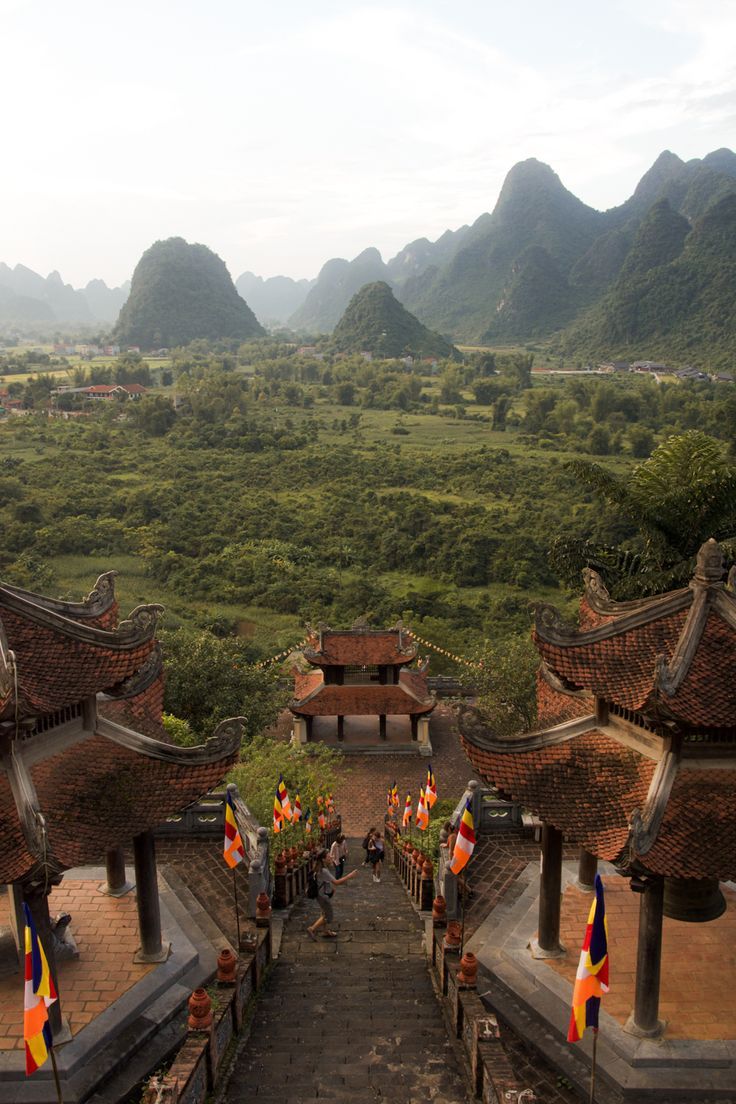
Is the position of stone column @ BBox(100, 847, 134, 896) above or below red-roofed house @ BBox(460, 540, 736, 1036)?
below

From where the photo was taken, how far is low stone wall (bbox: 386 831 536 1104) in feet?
27.9

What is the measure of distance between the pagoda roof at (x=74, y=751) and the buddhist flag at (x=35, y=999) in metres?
0.94

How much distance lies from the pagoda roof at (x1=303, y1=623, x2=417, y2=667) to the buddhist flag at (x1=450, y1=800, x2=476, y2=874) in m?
14.6

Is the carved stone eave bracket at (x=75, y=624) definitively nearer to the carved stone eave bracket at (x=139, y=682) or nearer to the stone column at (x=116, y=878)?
the carved stone eave bracket at (x=139, y=682)

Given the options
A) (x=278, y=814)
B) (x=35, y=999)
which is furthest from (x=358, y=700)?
(x=35, y=999)

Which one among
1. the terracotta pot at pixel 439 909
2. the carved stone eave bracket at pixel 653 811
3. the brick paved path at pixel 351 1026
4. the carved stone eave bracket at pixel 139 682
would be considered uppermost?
the carved stone eave bracket at pixel 139 682

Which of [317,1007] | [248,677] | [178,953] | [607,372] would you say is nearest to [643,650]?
[317,1007]

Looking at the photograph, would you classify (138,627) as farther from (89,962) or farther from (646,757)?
(646,757)

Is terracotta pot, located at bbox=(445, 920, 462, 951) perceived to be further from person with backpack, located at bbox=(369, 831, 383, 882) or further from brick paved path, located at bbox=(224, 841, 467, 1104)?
person with backpack, located at bbox=(369, 831, 383, 882)

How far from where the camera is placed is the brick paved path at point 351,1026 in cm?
912

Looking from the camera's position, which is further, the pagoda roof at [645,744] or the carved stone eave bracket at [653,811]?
the pagoda roof at [645,744]

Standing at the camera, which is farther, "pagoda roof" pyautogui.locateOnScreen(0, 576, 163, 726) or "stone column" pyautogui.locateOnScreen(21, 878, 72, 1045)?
"pagoda roof" pyautogui.locateOnScreen(0, 576, 163, 726)

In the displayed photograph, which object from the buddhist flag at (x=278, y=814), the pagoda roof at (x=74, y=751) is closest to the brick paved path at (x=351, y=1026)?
the buddhist flag at (x=278, y=814)

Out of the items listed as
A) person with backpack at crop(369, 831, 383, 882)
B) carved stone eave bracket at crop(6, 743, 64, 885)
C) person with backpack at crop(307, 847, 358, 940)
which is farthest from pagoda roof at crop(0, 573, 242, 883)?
person with backpack at crop(369, 831, 383, 882)
